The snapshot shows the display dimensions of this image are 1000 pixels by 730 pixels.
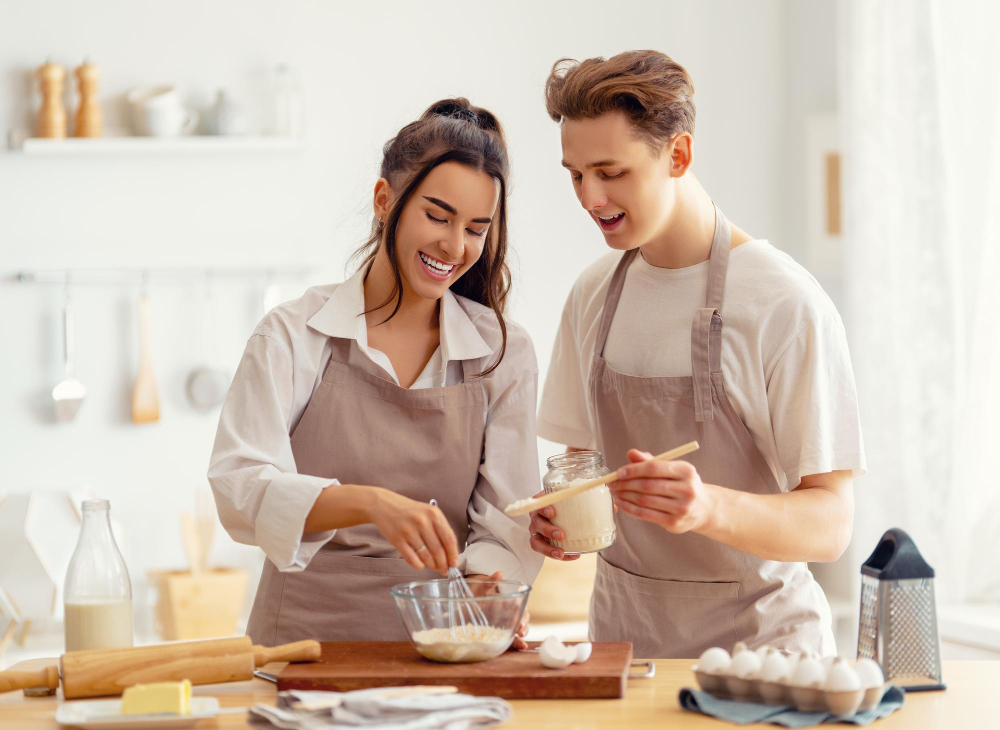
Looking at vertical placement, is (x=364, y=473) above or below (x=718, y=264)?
below

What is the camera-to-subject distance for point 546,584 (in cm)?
335

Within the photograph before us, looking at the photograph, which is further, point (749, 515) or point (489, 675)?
point (749, 515)

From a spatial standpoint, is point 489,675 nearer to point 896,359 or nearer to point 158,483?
point 896,359

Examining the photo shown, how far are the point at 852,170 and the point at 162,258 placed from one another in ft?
7.48

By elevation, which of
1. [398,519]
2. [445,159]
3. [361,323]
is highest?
[445,159]

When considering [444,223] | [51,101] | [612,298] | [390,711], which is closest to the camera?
[390,711]

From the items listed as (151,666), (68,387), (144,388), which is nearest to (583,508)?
(151,666)

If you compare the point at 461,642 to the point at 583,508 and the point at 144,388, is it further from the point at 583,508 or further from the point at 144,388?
the point at 144,388

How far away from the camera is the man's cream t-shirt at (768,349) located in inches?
63.2

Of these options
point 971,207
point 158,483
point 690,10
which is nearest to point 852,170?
point 971,207

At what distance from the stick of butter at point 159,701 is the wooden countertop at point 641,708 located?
0.04 meters

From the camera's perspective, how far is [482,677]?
1.34 metres

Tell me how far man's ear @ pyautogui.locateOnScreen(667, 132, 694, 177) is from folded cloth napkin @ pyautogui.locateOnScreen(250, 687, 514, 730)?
890mm

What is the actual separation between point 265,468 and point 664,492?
57 cm
